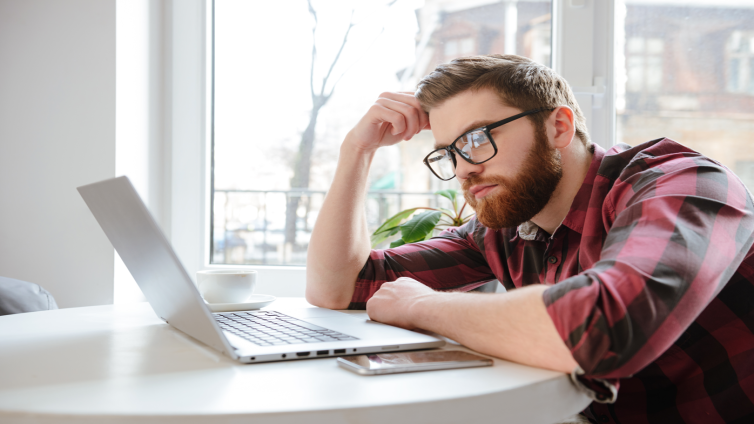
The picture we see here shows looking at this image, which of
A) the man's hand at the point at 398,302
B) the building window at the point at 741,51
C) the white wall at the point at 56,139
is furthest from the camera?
the building window at the point at 741,51

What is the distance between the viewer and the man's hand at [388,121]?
1.35m

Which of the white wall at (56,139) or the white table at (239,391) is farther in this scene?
the white wall at (56,139)

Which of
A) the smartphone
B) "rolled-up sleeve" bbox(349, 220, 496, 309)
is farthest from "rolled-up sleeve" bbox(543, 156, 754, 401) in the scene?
"rolled-up sleeve" bbox(349, 220, 496, 309)

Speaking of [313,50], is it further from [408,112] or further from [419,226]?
[408,112]

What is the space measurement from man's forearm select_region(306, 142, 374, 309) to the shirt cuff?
0.70 metres

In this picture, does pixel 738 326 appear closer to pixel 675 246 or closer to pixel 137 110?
pixel 675 246

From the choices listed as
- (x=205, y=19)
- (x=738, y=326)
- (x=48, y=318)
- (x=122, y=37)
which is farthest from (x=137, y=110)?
(x=738, y=326)

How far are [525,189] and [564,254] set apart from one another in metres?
0.17

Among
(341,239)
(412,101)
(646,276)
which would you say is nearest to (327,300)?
(341,239)

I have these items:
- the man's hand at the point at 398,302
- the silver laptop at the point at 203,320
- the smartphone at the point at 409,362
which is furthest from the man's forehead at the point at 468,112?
the smartphone at the point at 409,362

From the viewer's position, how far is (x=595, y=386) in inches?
24.1

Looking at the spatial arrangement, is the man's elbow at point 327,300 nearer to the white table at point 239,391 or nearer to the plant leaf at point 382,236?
the white table at point 239,391

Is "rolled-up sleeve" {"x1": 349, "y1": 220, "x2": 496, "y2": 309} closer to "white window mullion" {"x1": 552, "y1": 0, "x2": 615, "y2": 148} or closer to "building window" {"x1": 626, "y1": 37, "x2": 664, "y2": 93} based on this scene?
"white window mullion" {"x1": 552, "y1": 0, "x2": 615, "y2": 148}

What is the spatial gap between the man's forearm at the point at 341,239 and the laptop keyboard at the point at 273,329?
0.71 feet
